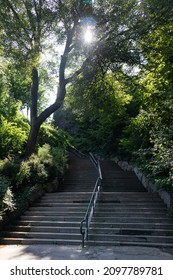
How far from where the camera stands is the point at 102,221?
30.4ft

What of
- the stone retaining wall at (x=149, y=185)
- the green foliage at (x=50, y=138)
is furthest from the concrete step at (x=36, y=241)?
the green foliage at (x=50, y=138)

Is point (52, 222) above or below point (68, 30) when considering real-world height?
below

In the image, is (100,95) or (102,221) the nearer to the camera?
(102,221)

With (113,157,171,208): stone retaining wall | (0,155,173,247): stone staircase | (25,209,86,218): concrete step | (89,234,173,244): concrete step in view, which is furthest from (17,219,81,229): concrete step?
(113,157,171,208): stone retaining wall

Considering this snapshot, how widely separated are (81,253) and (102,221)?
96.6 inches

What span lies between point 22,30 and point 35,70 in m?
2.57

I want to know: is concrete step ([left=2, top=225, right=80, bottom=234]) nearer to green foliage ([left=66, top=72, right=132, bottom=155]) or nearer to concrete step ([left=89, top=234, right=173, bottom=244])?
concrete step ([left=89, top=234, right=173, bottom=244])

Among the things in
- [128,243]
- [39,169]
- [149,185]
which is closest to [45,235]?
[128,243]

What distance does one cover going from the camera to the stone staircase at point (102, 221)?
26.7ft

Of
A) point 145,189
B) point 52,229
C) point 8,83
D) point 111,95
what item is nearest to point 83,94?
point 111,95

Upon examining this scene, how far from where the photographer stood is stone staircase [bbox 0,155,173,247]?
812 cm

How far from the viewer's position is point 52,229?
8914mm

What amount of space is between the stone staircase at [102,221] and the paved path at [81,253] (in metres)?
0.49

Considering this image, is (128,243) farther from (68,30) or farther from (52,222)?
(68,30)
